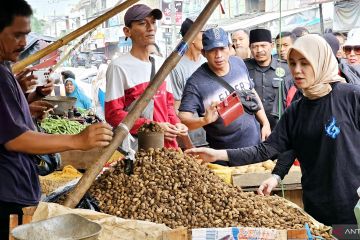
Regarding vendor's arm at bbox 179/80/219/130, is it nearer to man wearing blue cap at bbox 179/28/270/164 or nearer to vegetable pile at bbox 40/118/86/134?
man wearing blue cap at bbox 179/28/270/164

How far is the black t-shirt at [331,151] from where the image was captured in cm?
357

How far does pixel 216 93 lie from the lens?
5625 millimetres

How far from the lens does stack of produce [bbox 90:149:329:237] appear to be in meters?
3.26

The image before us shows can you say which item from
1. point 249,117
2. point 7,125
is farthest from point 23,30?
point 249,117

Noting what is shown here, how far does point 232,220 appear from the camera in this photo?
10.7ft

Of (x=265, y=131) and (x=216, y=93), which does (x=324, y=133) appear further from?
(x=265, y=131)

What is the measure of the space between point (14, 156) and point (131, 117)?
568mm

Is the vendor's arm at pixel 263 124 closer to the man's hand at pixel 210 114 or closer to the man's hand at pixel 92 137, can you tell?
the man's hand at pixel 210 114

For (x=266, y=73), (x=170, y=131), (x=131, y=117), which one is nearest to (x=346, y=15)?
(x=266, y=73)

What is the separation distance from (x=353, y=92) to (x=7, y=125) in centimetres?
188

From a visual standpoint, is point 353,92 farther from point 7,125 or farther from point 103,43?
point 103,43

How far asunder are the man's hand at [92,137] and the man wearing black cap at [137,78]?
1663 millimetres

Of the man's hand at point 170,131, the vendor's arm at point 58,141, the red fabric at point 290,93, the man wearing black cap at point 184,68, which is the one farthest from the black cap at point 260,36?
the vendor's arm at point 58,141

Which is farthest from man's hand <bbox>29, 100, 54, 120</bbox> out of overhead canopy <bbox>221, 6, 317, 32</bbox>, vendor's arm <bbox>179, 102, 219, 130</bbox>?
overhead canopy <bbox>221, 6, 317, 32</bbox>
